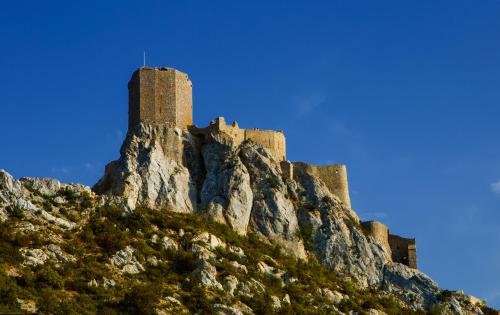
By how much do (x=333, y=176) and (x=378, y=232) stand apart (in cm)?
615

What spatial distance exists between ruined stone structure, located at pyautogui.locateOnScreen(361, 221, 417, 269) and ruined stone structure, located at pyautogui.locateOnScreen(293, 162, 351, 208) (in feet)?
10.5

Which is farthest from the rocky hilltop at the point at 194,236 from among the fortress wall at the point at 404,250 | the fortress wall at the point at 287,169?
the fortress wall at the point at 404,250

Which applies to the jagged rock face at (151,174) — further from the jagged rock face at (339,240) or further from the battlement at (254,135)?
the jagged rock face at (339,240)

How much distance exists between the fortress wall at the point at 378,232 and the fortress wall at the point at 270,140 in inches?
335

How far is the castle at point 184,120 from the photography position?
8175 cm

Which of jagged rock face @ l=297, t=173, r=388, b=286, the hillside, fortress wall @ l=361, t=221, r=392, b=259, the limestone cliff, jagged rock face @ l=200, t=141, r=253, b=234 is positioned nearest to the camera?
the hillside

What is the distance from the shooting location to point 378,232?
85.6 metres

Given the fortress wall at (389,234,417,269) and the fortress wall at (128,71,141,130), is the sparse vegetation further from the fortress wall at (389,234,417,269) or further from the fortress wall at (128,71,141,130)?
the fortress wall at (128,71,141,130)

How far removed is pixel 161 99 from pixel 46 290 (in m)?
26.5

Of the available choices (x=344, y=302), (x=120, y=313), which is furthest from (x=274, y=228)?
(x=120, y=313)

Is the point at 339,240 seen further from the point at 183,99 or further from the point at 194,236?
the point at 183,99

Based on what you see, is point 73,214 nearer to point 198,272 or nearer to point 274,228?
point 198,272

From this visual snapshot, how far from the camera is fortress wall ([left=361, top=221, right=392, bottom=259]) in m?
85.1

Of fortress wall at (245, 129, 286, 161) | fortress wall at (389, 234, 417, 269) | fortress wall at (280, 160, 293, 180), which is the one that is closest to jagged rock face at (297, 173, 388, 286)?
fortress wall at (280, 160, 293, 180)
